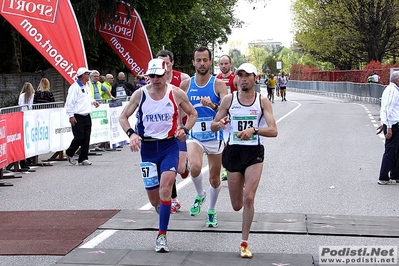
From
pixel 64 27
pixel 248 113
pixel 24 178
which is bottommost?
pixel 24 178

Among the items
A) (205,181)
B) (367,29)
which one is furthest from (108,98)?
(367,29)

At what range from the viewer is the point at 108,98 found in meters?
20.5

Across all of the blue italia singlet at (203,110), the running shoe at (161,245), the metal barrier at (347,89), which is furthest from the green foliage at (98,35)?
the running shoe at (161,245)

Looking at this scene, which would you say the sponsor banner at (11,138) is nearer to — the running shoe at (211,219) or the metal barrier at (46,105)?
the metal barrier at (46,105)

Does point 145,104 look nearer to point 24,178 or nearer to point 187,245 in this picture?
point 187,245

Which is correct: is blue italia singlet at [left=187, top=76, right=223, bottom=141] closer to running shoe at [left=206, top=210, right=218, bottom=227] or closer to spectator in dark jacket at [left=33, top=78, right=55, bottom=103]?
running shoe at [left=206, top=210, right=218, bottom=227]

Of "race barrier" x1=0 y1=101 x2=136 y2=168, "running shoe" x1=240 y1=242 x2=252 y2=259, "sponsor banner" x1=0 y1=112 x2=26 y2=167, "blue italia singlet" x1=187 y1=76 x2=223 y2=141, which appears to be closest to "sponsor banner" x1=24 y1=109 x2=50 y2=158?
"race barrier" x1=0 y1=101 x2=136 y2=168

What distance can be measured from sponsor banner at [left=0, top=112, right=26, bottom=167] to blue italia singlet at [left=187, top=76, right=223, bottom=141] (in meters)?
5.40

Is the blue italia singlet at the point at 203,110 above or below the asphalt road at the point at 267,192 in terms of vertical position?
above

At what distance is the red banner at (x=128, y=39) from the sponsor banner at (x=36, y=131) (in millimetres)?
11360

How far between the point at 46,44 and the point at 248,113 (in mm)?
13175

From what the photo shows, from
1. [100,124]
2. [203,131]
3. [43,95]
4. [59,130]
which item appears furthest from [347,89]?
[203,131]

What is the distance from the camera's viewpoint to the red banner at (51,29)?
1955cm

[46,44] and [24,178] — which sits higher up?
[46,44]
